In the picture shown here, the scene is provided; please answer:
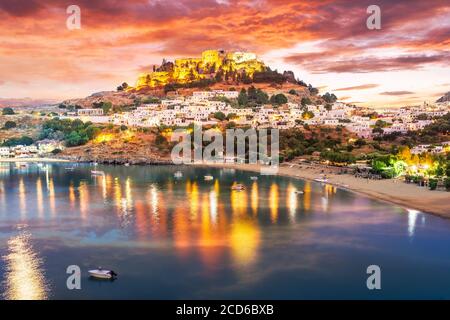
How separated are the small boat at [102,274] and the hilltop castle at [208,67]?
98.7 meters

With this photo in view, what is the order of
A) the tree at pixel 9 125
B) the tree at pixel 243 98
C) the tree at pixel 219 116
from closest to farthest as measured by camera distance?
the tree at pixel 219 116, the tree at pixel 9 125, the tree at pixel 243 98

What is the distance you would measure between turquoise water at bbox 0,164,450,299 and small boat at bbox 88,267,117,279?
23 cm

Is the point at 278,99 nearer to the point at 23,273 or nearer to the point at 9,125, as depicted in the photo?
the point at 9,125

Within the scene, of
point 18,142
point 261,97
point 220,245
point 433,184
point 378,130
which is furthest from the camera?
point 261,97

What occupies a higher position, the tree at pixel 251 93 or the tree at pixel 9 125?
the tree at pixel 251 93

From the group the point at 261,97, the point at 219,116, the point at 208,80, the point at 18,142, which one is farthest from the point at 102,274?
the point at 208,80

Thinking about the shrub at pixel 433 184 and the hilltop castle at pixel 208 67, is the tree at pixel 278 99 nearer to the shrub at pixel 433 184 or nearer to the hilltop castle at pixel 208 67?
the hilltop castle at pixel 208 67

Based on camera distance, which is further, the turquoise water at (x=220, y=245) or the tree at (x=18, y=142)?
the tree at (x=18, y=142)

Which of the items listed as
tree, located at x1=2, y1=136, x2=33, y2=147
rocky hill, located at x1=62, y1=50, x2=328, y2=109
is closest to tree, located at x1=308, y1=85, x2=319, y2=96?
rocky hill, located at x1=62, y1=50, x2=328, y2=109

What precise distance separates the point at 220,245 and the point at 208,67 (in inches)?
3916

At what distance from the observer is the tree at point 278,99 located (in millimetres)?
100931

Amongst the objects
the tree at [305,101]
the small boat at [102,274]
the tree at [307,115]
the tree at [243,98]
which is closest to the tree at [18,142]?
the tree at [243,98]

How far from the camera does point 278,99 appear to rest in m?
101

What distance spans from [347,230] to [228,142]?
143 ft
